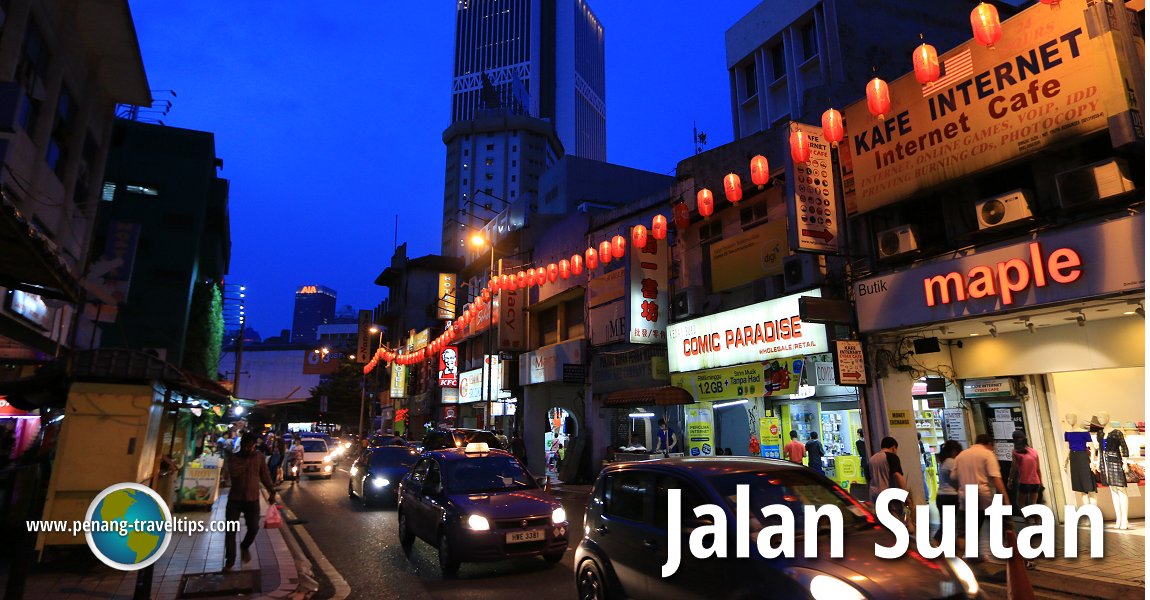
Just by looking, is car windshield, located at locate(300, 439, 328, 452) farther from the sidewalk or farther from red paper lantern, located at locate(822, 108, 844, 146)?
red paper lantern, located at locate(822, 108, 844, 146)

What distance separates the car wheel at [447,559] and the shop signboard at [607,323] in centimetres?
1312

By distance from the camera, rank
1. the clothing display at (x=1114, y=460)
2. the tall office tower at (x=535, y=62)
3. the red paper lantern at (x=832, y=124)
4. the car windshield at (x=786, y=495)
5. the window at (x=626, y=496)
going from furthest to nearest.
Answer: the tall office tower at (x=535, y=62), the red paper lantern at (x=832, y=124), the clothing display at (x=1114, y=460), the window at (x=626, y=496), the car windshield at (x=786, y=495)

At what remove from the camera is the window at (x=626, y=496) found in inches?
225

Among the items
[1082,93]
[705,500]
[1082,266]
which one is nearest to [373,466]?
[705,500]

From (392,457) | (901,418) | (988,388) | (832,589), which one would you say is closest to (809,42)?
(988,388)

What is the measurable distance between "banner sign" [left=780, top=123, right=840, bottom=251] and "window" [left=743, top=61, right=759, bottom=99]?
2504cm

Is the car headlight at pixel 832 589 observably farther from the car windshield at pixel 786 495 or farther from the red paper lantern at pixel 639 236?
the red paper lantern at pixel 639 236

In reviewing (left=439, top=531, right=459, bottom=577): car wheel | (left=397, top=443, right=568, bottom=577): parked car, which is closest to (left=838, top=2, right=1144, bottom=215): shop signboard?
(left=397, top=443, right=568, bottom=577): parked car

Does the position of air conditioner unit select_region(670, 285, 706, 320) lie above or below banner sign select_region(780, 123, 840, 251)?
below

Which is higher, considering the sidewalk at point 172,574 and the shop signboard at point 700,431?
the shop signboard at point 700,431

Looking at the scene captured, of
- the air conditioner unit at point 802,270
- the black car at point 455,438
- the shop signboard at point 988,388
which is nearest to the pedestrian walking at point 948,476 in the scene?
the shop signboard at point 988,388

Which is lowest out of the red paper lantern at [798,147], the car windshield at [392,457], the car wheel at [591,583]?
the car wheel at [591,583]

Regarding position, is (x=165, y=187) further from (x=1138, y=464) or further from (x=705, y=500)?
(x=1138, y=464)

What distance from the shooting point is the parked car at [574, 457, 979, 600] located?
4.18 m
